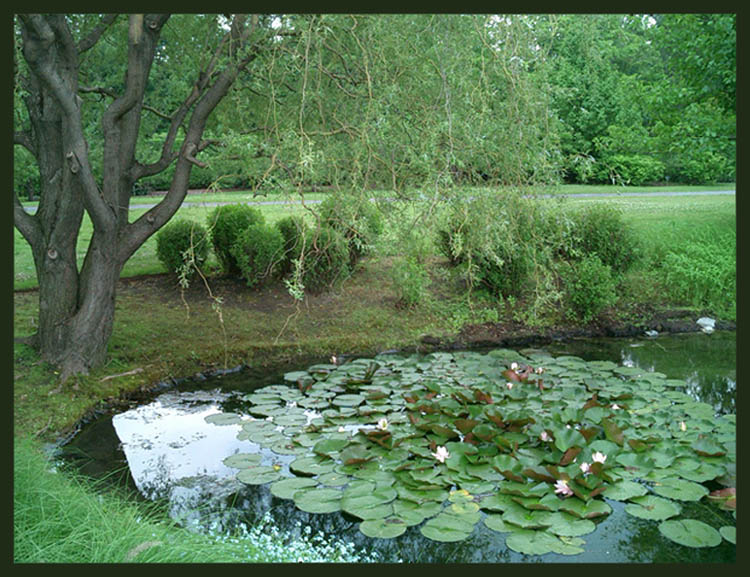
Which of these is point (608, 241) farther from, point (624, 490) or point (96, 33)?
point (96, 33)

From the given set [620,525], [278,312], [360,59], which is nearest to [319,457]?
[620,525]

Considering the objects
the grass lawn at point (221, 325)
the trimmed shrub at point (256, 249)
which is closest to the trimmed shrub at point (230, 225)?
the trimmed shrub at point (256, 249)

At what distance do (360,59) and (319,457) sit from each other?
3186 millimetres

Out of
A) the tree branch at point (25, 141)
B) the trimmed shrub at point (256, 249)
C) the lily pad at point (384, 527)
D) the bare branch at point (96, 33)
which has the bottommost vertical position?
the lily pad at point (384, 527)

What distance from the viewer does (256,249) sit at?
27.6 feet

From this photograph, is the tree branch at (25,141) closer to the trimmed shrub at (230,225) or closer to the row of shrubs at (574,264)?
the trimmed shrub at (230,225)

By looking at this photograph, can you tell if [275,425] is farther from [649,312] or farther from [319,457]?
[649,312]

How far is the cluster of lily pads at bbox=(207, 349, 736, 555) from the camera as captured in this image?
12.6ft

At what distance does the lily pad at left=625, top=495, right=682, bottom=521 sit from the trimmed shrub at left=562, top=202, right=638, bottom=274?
5479 mm

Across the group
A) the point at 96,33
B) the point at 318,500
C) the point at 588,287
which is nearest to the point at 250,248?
the point at 96,33

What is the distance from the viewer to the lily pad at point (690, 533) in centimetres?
359

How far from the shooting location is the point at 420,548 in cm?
370

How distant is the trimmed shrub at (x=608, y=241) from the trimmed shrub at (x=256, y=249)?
3.97m

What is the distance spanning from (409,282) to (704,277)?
4.07m
